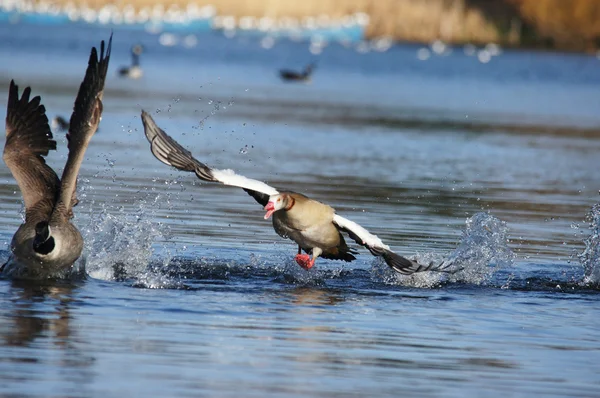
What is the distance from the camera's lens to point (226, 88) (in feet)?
140

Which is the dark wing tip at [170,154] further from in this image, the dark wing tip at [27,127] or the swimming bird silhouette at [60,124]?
the swimming bird silhouette at [60,124]

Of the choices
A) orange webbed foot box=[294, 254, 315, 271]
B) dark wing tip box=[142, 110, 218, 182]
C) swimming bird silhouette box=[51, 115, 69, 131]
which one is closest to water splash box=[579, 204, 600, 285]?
orange webbed foot box=[294, 254, 315, 271]

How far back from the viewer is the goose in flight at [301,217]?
1198cm

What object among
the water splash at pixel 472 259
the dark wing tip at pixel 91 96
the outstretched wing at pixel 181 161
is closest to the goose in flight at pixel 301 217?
the outstretched wing at pixel 181 161

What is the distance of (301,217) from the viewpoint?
12.7 metres

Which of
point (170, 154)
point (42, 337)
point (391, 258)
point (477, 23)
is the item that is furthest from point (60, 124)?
point (477, 23)

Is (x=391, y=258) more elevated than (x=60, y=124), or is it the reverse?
(x=60, y=124)

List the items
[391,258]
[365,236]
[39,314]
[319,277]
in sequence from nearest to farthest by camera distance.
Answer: [39,314], [391,258], [365,236], [319,277]

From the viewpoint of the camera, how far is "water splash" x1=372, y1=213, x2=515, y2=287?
42.2ft

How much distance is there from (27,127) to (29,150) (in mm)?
236

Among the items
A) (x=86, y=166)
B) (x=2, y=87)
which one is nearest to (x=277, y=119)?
(x=2, y=87)

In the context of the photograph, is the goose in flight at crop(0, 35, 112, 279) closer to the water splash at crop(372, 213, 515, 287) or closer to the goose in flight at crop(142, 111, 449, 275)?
the goose in flight at crop(142, 111, 449, 275)

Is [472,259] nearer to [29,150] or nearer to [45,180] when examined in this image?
[45,180]

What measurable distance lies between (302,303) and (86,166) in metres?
9.11
